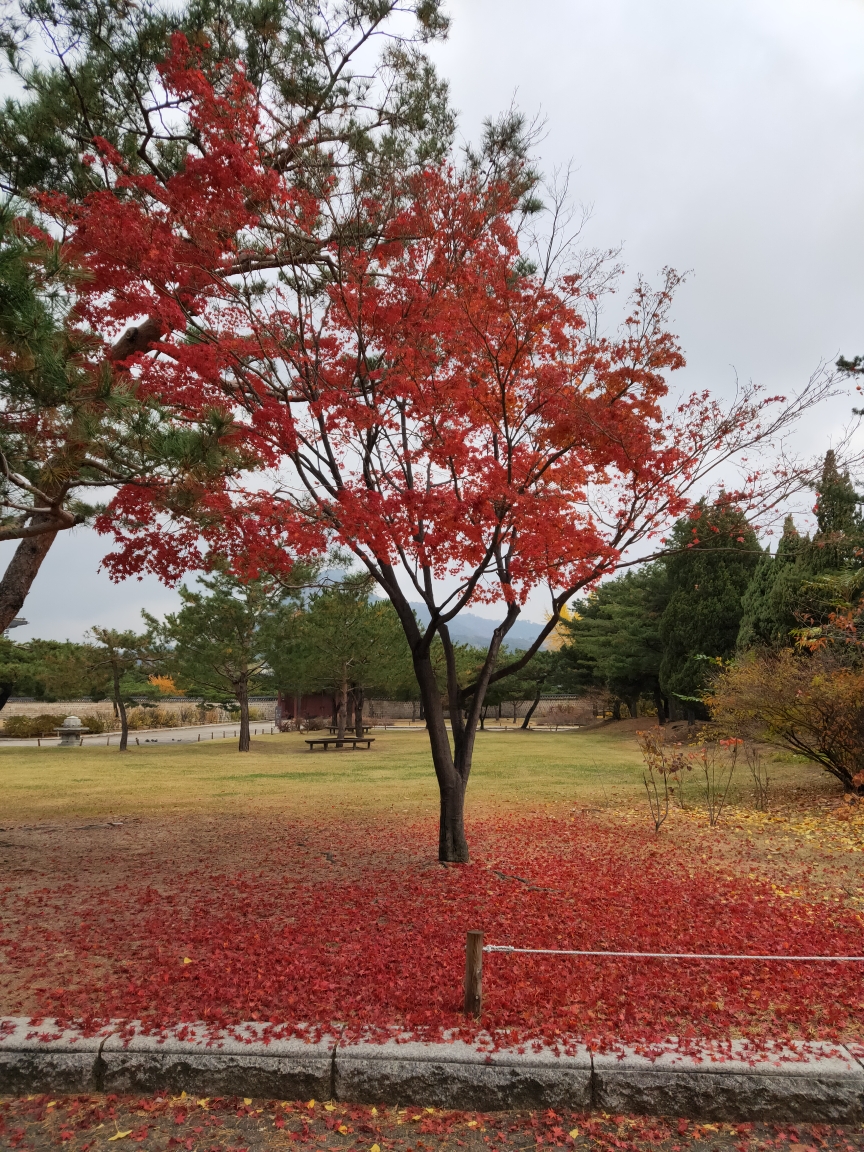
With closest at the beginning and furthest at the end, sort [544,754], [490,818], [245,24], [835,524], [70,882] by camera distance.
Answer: [70,882] → [245,24] → [490,818] → [835,524] → [544,754]

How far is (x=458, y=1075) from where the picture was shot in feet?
10.2

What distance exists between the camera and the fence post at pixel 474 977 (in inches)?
141

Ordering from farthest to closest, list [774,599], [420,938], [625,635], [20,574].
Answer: [625,635], [774,599], [20,574], [420,938]

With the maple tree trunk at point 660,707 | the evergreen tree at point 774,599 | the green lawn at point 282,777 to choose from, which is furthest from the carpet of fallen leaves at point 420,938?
the maple tree trunk at point 660,707

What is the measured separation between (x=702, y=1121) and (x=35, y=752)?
79.2 ft

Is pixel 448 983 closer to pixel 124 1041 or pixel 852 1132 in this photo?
pixel 124 1041

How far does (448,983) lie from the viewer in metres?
4.02

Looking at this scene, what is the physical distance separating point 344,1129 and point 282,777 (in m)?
13.4

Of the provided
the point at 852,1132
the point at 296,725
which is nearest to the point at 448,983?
the point at 852,1132

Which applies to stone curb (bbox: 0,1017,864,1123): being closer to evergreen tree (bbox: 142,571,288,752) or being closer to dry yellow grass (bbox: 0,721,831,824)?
dry yellow grass (bbox: 0,721,831,824)

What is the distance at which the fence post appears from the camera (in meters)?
3.59

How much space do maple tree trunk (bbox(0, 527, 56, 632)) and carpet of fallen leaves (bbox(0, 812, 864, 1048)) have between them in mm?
2390

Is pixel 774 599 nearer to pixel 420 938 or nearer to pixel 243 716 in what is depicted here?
pixel 243 716

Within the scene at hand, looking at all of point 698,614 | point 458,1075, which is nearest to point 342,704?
point 698,614
